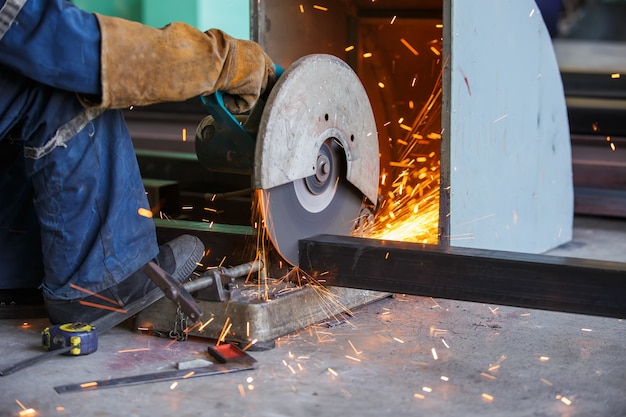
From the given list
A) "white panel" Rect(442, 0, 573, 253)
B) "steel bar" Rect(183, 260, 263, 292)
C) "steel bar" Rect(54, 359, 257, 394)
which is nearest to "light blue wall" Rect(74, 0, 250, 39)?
"white panel" Rect(442, 0, 573, 253)

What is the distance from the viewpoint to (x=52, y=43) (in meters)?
2.14

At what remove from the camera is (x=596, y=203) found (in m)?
4.51

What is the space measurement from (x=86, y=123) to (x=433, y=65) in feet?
5.58

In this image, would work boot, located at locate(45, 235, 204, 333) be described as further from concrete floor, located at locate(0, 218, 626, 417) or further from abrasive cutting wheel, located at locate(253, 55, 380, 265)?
abrasive cutting wheel, located at locate(253, 55, 380, 265)

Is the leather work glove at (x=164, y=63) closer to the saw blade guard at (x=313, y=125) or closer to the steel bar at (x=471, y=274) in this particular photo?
the saw blade guard at (x=313, y=125)

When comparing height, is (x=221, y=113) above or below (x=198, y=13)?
below

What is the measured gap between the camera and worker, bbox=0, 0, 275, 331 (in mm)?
2160

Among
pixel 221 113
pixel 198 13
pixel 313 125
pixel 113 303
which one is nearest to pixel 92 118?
pixel 221 113

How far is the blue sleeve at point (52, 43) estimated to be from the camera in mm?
2123

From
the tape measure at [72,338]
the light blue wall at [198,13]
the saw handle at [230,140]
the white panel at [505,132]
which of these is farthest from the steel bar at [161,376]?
the light blue wall at [198,13]

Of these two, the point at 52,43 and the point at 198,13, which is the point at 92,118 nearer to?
the point at 52,43

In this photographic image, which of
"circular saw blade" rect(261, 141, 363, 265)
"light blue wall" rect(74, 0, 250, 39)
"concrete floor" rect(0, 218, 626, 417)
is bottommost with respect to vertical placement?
"concrete floor" rect(0, 218, 626, 417)

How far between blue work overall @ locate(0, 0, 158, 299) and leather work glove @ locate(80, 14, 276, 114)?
→ 0.04 meters

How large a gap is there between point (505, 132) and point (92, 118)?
1.50 m
